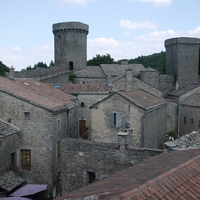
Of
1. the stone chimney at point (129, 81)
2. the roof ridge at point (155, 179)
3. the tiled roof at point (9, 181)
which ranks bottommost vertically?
the tiled roof at point (9, 181)

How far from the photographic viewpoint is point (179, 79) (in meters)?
53.6

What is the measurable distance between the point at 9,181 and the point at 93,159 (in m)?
7.14

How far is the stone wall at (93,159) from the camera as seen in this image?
1357cm

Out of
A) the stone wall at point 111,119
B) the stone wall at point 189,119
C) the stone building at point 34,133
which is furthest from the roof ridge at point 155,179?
the stone wall at point 189,119

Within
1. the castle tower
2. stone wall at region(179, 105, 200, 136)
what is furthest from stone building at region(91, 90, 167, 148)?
the castle tower

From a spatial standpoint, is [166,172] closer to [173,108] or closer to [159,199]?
[159,199]

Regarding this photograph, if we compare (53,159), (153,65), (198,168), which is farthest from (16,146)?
(153,65)

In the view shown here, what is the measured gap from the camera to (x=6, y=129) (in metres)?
19.4

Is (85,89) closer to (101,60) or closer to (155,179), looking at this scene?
(155,179)

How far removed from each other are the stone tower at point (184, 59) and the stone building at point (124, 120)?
3193 centimetres

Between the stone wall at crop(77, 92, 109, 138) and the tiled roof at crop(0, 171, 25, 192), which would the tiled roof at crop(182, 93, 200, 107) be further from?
the tiled roof at crop(0, 171, 25, 192)

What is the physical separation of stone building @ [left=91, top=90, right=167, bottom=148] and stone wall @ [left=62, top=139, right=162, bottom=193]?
20.7ft

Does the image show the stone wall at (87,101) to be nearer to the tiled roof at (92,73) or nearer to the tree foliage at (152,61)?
the tiled roof at (92,73)

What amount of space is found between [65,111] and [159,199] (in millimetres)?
18118
